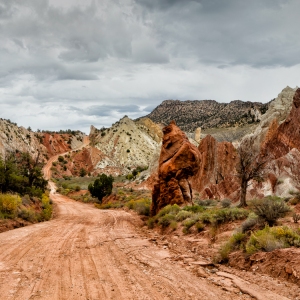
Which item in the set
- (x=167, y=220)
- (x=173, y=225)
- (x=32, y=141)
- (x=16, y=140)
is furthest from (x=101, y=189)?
(x=32, y=141)

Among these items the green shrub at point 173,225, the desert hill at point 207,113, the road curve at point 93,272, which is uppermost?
the desert hill at point 207,113

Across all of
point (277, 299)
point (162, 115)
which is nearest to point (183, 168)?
point (277, 299)

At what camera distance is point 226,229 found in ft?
40.0

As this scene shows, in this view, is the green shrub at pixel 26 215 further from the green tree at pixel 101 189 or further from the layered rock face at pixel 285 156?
the green tree at pixel 101 189

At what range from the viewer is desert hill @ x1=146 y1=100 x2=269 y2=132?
313 ft

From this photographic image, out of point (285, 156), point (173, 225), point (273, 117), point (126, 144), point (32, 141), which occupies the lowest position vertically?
point (173, 225)

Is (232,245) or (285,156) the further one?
(285,156)

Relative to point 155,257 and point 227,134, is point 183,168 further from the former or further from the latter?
point 227,134

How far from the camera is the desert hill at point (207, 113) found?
95250 mm

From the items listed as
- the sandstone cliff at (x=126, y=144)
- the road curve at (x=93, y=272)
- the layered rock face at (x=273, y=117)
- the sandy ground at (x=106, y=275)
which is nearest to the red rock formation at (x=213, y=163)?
the layered rock face at (x=273, y=117)

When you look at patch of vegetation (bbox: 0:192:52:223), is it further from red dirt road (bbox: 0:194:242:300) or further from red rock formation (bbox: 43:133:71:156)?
red rock formation (bbox: 43:133:71:156)

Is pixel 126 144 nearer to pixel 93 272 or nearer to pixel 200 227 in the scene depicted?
pixel 200 227

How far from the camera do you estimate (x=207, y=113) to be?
123875 mm

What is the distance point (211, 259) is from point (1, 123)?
3060 inches
